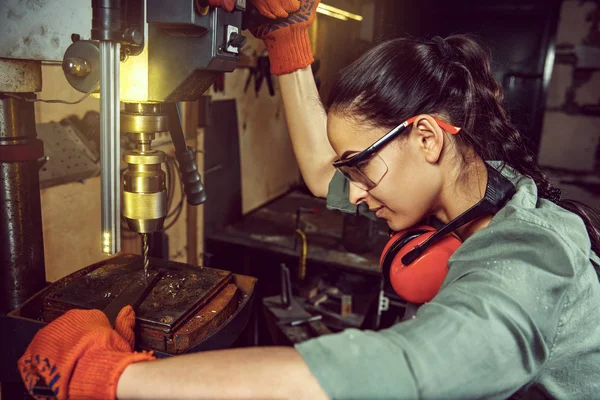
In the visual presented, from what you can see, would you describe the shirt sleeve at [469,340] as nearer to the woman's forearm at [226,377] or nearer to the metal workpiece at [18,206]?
the woman's forearm at [226,377]

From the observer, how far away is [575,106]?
13.2 ft

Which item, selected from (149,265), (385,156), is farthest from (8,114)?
(385,156)

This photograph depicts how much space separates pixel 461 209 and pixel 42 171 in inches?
54.3

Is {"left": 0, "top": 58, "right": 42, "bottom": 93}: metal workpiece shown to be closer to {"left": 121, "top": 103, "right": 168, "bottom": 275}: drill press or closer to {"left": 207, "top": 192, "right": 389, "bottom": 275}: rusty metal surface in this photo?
{"left": 121, "top": 103, "right": 168, "bottom": 275}: drill press

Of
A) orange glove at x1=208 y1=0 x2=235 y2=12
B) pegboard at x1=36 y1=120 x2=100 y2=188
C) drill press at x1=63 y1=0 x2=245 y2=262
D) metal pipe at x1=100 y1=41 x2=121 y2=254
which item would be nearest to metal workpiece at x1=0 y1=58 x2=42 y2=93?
drill press at x1=63 y1=0 x2=245 y2=262

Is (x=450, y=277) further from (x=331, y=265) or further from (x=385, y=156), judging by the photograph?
(x=331, y=265)

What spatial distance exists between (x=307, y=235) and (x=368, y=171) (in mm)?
1835

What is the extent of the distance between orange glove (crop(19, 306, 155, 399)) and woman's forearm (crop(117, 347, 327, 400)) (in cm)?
3

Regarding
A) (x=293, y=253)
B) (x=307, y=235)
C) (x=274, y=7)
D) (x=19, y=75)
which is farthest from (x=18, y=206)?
(x=307, y=235)

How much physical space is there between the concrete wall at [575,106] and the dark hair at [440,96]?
11.4 ft

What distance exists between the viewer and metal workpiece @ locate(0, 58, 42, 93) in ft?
2.79

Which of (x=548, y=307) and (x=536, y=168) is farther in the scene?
(x=536, y=168)

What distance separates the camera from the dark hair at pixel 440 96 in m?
1.01

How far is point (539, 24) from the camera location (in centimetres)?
399
